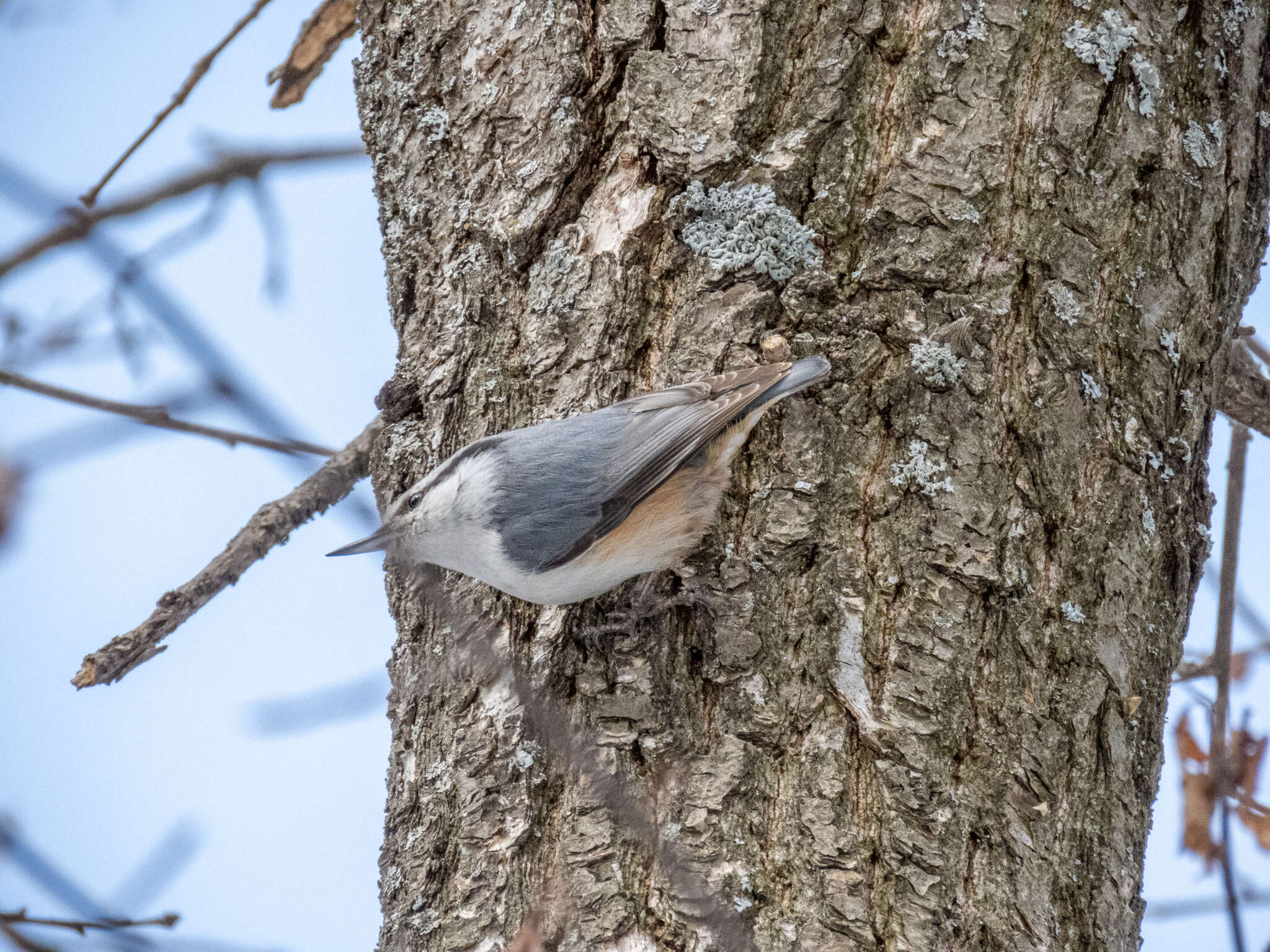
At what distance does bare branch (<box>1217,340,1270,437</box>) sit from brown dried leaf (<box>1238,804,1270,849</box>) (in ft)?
3.32

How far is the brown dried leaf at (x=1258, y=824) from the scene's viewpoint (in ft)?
8.01

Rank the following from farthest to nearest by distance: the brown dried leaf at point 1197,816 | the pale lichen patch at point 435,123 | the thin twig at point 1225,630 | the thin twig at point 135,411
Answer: the brown dried leaf at point 1197,816 < the thin twig at point 1225,630 < the pale lichen patch at point 435,123 < the thin twig at point 135,411

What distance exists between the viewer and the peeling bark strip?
1.54 m

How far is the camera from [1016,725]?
5.16ft

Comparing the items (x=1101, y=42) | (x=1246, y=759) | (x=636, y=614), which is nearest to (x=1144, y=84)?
(x=1101, y=42)

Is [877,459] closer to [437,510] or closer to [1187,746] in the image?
[437,510]

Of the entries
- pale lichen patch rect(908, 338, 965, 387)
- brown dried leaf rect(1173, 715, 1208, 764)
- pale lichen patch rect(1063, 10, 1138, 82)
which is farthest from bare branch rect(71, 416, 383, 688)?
brown dried leaf rect(1173, 715, 1208, 764)

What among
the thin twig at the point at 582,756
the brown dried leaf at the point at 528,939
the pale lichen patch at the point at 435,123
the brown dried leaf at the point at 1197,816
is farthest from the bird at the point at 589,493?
the brown dried leaf at the point at 1197,816

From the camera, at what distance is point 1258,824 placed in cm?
247

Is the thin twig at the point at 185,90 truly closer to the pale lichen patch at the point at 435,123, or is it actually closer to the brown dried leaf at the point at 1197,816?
the pale lichen patch at the point at 435,123

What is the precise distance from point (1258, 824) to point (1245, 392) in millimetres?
1142

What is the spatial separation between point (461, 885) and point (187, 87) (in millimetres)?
1774

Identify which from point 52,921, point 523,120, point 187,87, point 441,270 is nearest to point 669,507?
point 441,270

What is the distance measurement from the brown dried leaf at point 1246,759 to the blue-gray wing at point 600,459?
4.83 ft
